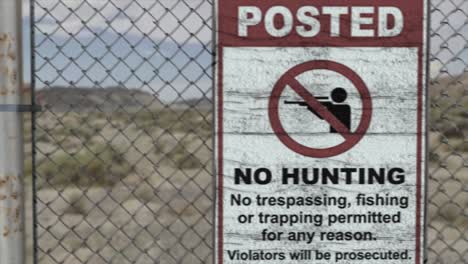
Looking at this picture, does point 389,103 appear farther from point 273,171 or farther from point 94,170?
point 94,170

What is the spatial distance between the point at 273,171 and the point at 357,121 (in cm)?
43

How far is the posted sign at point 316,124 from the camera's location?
307 cm

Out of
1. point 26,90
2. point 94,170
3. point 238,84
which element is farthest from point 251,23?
point 94,170

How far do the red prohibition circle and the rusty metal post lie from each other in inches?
42.1

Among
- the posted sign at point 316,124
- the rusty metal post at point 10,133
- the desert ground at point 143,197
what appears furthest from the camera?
the desert ground at point 143,197

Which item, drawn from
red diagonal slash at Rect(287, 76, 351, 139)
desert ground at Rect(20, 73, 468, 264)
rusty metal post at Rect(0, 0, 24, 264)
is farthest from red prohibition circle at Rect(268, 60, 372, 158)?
rusty metal post at Rect(0, 0, 24, 264)

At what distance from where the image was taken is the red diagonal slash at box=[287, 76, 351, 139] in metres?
3.08

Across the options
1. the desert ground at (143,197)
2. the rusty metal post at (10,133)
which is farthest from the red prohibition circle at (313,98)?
the rusty metal post at (10,133)

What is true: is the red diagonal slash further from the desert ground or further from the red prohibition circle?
the desert ground

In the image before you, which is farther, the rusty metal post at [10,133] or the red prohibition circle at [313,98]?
the red prohibition circle at [313,98]

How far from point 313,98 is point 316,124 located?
0.11m

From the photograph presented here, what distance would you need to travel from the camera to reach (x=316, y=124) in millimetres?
3086

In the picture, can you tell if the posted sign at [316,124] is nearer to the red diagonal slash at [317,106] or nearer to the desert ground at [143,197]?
the red diagonal slash at [317,106]

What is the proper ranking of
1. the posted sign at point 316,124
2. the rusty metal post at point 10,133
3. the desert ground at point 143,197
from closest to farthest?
the rusty metal post at point 10,133, the posted sign at point 316,124, the desert ground at point 143,197
